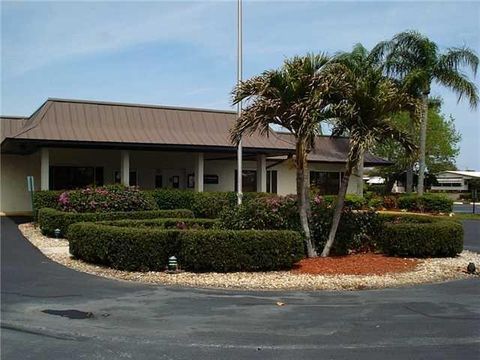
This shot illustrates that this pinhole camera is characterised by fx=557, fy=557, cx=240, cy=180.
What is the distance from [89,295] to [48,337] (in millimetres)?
2456

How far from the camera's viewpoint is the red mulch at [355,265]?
1130 cm

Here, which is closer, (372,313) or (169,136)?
(372,313)

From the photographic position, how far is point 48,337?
6.44m

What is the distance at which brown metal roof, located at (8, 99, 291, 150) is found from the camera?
78.6 feet

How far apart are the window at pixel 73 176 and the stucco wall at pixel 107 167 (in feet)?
0.80

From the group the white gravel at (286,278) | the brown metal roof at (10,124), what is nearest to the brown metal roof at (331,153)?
the brown metal roof at (10,124)

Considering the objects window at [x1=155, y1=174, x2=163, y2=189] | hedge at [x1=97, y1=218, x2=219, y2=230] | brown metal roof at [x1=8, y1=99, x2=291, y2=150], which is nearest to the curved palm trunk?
hedge at [x1=97, y1=218, x2=219, y2=230]

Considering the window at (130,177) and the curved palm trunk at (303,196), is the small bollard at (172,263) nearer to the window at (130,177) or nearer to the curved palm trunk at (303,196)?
the curved palm trunk at (303,196)

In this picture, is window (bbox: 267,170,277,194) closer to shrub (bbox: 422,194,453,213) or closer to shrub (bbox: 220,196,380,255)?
shrub (bbox: 422,194,453,213)

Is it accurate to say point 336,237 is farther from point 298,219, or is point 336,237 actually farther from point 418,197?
point 418,197

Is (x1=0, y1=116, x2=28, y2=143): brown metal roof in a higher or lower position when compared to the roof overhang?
higher

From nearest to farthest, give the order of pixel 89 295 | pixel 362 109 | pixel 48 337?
pixel 48 337, pixel 89 295, pixel 362 109

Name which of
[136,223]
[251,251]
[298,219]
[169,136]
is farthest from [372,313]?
[169,136]

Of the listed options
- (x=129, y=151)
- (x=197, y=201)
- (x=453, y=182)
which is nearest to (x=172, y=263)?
(x=197, y=201)
